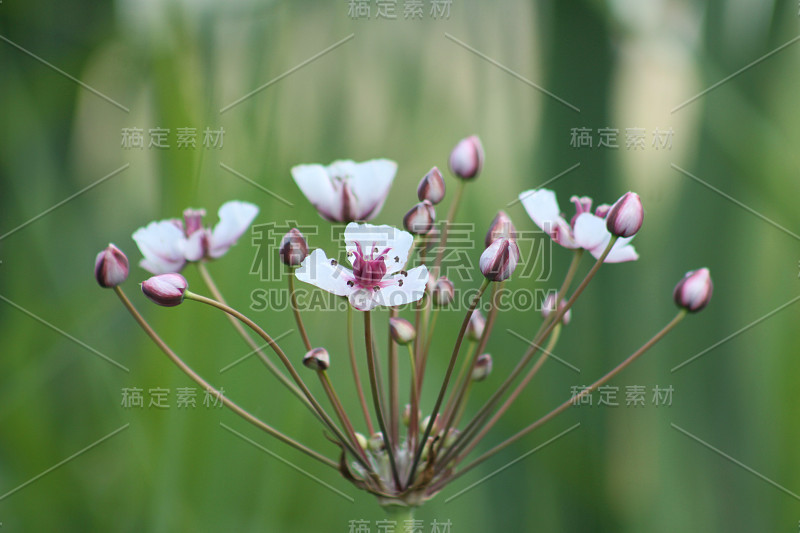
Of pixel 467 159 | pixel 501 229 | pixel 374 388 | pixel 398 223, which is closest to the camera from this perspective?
pixel 374 388

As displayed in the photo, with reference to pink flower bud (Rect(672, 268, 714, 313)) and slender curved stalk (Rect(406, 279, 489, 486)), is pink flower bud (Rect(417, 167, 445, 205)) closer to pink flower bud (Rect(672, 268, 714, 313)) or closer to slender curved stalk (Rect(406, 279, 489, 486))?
slender curved stalk (Rect(406, 279, 489, 486))

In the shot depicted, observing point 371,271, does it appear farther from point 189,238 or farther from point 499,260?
point 189,238

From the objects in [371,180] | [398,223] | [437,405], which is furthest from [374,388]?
[398,223]

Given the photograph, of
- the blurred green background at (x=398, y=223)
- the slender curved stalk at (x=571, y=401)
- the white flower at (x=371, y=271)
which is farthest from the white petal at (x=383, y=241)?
the blurred green background at (x=398, y=223)

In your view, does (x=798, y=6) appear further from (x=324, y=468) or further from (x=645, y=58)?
(x=324, y=468)

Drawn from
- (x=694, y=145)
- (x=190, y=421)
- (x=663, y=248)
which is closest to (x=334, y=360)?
(x=190, y=421)

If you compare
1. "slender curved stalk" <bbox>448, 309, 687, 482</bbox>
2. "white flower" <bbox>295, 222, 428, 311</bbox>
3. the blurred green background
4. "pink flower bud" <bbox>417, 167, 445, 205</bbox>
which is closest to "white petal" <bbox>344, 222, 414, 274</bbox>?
"white flower" <bbox>295, 222, 428, 311</bbox>
